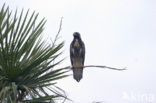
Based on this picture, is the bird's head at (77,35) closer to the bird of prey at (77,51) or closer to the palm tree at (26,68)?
the bird of prey at (77,51)

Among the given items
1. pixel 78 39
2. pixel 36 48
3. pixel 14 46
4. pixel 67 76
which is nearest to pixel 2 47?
pixel 14 46

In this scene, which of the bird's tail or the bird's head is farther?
the bird's head

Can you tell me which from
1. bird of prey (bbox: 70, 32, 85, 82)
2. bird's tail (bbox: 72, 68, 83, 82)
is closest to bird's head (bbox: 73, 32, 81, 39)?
bird of prey (bbox: 70, 32, 85, 82)

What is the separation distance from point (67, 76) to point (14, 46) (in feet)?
2.40

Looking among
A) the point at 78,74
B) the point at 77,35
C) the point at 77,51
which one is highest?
the point at 77,35

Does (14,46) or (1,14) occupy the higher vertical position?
(1,14)

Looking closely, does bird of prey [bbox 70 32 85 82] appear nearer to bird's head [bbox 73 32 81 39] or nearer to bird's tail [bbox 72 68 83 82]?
bird's head [bbox 73 32 81 39]

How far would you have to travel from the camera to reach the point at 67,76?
186 inches

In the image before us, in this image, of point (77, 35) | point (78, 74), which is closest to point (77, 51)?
point (77, 35)

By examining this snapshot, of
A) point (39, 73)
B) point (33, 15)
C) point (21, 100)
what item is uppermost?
point (33, 15)

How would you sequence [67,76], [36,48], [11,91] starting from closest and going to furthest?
[11,91] → [67,76] → [36,48]

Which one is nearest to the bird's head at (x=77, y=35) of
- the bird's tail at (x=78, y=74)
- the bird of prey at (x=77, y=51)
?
the bird of prey at (x=77, y=51)

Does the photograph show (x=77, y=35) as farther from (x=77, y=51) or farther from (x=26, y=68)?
(x=26, y=68)

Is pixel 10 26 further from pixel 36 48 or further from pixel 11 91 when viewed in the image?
pixel 11 91
